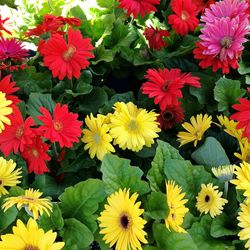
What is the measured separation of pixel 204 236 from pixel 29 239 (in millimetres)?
372

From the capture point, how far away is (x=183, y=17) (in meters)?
1.44

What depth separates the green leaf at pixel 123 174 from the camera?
43.0 inches

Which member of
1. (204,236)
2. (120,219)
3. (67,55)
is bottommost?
(204,236)

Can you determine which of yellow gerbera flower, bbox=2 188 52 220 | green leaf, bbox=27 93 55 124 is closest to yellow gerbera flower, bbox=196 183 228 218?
yellow gerbera flower, bbox=2 188 52 220

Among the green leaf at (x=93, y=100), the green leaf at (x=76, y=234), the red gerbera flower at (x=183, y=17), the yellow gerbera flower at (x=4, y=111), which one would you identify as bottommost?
the green leaf at (x=93, y=100)

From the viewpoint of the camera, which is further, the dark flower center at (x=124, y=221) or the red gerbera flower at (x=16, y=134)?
the red gerbera flower at (x=16, y=134)

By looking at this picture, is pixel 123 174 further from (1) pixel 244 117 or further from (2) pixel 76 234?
(1) pixel 244 117

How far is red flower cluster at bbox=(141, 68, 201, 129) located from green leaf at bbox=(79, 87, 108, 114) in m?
0.15

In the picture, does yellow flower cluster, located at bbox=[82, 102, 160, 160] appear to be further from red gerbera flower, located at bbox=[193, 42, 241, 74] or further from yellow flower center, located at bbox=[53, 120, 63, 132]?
red gerbera flower, located at bbox=[193, 42, 241, 74]

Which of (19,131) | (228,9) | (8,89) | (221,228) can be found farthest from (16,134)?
(228,9)

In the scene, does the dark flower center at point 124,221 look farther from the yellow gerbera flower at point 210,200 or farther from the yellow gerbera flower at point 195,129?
the yellow gerbera flower at point 195,129

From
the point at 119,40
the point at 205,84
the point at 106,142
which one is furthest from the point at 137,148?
the point at 119,40

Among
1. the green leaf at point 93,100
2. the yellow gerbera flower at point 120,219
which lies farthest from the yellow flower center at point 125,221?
the green leaf at point 93,100

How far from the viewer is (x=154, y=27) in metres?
1.55
